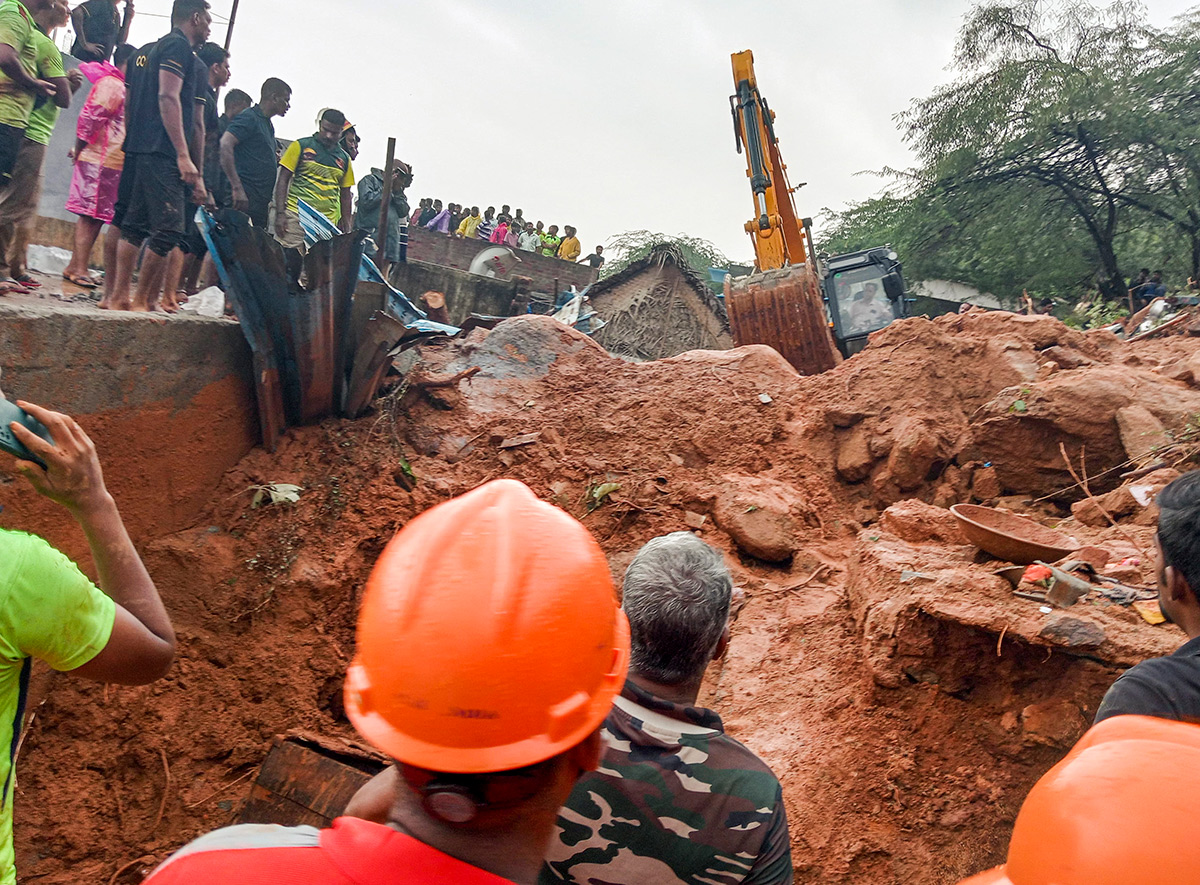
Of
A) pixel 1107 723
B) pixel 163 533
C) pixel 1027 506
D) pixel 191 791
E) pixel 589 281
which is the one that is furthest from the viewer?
pixel 589 281

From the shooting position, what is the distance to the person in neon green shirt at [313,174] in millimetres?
6070

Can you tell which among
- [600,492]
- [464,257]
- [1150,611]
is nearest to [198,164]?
[600,492]

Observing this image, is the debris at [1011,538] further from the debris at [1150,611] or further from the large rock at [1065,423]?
the large rock at [1065,423]

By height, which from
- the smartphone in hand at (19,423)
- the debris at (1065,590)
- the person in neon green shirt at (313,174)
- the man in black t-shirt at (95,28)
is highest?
the man in black t-shirt at (95,28)

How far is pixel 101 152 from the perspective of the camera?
4699 mm

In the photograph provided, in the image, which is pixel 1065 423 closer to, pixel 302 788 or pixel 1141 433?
pixel 1141 433

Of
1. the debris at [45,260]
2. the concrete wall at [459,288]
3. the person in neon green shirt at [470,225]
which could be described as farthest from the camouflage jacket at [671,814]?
the person in neon green shirt at [470,225]

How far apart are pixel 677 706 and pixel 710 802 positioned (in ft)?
0.63

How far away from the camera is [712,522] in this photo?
5227 millimetres

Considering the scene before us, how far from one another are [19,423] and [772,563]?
4470mm

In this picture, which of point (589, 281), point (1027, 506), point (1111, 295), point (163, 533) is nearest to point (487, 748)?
point (163, 533)

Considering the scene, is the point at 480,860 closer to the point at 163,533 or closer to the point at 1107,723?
the point at 1107,723

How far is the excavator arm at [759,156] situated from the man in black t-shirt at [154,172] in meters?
7.39

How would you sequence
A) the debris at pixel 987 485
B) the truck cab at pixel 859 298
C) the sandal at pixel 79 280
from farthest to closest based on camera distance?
1. the truck cab at pixel 859 298
2. the debris at pixel 987 485
3. the sandal at pixel 79 280
